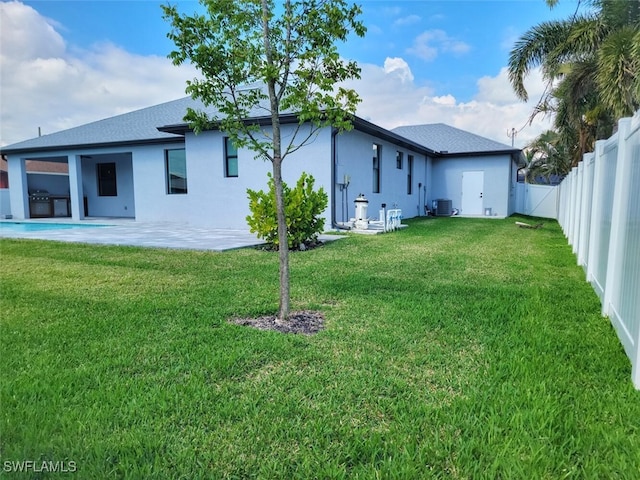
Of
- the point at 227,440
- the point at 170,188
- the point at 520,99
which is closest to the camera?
the point at 227,440

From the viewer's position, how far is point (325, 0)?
3789mm

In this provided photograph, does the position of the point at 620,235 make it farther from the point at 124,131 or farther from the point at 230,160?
the point at 124,131

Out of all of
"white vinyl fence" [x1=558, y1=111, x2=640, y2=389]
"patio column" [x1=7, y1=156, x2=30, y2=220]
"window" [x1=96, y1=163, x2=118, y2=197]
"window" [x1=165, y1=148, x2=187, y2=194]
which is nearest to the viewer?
"white vinyl fence" [x1=558, y1=111, x2=640, y2=389]

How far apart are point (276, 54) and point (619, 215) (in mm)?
3348

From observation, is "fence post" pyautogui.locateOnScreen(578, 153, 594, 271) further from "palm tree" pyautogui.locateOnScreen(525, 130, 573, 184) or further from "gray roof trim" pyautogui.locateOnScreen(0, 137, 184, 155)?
"palm tree" pyautogui.locateOnScreen(525, 130, 573, 184)

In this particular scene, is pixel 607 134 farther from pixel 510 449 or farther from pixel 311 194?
pixel 510 449

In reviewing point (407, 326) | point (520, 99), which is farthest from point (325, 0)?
point (520, 99)

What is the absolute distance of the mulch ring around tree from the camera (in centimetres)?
384

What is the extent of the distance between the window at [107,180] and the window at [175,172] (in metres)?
5.63

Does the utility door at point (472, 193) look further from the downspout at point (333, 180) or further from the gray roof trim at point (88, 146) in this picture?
the gray roof trim at point (88, 146)

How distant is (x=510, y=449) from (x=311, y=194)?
7604 millimetres

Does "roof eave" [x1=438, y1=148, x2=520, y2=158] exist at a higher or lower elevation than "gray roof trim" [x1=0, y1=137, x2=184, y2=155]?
higher

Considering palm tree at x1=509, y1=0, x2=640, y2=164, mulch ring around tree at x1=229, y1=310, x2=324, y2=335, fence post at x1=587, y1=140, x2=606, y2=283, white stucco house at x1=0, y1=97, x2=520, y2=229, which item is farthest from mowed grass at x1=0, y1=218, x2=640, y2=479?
palm tree at x1=509, y1=0, x2=640, y2=164

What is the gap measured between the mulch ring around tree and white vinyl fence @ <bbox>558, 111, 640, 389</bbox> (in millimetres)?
2344
